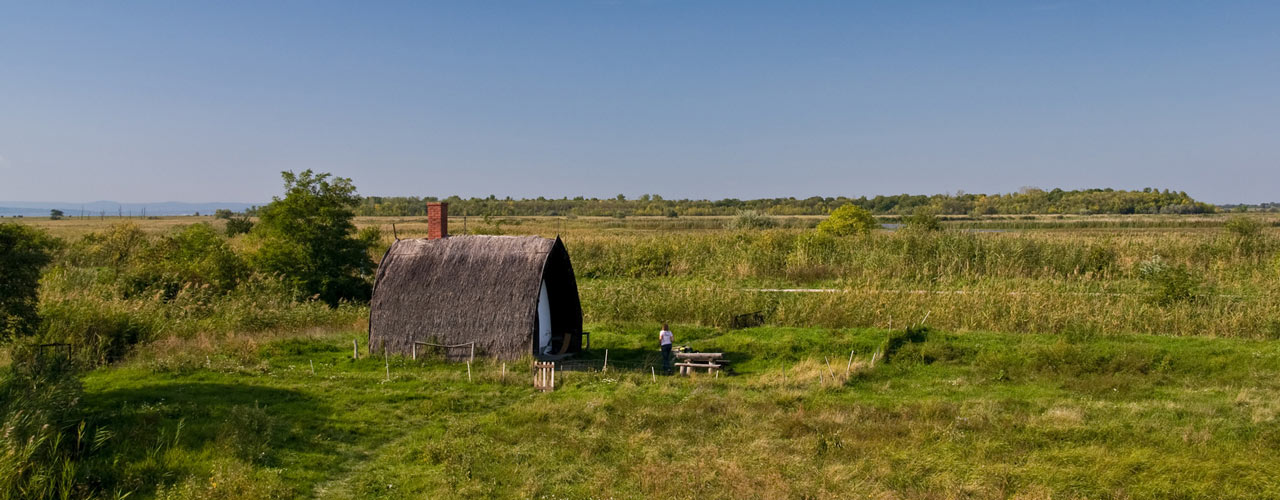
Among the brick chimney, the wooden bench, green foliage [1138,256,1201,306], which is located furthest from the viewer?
green foliage [1138,256,1201,306]

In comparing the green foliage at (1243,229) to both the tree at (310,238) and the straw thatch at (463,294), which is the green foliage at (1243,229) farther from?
the tree at (310,238)

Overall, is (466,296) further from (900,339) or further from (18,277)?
(900,339)

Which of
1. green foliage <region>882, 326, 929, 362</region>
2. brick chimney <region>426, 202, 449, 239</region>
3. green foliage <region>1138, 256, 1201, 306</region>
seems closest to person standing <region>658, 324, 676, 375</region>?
green foliage <region>882, 326, 929, 362</region>

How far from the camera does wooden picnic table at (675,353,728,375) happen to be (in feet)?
67.1

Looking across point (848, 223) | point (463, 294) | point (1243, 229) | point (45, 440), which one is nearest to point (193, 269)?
point (463, 294)

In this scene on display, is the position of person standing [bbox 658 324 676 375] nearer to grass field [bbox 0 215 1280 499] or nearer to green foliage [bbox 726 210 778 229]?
grass field [bbox 0 215 1280 499]

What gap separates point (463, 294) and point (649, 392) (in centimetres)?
630

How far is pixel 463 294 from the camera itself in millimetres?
21125

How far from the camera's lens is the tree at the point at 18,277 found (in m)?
14.8

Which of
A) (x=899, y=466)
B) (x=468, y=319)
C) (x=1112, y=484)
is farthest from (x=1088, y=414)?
(x=468, y=319)

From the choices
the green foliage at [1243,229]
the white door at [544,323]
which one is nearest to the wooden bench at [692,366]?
the white door at [544,323]

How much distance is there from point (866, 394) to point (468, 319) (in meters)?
10.6

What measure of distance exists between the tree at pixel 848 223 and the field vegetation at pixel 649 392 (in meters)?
16.8

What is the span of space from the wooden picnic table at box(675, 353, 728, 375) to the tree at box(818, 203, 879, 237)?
109 ft
